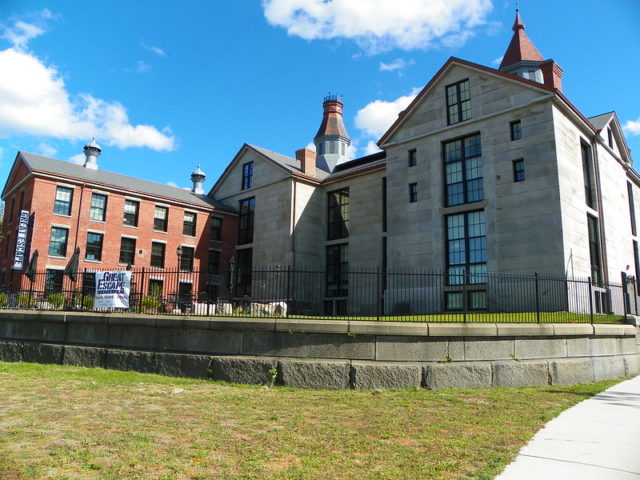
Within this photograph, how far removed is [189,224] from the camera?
41.3m

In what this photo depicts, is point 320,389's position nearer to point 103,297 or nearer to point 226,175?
point 103,297

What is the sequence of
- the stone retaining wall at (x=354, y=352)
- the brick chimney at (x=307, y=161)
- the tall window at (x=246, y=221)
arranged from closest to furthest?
the stone retaining wall at (x=354, y=352)
the brick chimney at (x=307, y=161)
the tall window at (x=246, y=221)

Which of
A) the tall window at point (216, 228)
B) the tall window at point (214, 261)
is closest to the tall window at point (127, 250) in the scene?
the tall window at point (214, 261)

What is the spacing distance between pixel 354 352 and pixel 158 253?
103ft

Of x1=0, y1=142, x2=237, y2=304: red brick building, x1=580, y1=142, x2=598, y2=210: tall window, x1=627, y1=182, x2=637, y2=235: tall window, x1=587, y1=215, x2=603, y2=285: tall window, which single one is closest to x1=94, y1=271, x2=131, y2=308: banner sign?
x1=0, y1=142, x2=237, y2=304: red brick building

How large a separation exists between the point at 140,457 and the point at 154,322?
24.8ft

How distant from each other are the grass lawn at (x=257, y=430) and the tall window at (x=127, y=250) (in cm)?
2696

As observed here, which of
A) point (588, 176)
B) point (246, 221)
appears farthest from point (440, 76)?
point (246, 221)

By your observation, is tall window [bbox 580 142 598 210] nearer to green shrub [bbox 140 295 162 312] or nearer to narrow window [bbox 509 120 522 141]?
narrow window [bbox 509 120 522 141]

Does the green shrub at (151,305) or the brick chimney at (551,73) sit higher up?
the brick chimney at (551,73)

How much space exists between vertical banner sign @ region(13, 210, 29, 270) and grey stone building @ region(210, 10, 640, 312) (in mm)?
17061

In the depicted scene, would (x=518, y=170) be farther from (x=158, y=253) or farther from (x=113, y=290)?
(x=158, y=253)

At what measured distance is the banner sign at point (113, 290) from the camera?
49.0ft

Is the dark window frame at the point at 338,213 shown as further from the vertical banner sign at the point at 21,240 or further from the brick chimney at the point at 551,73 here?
the vertical banner sign at the point at 21,240
